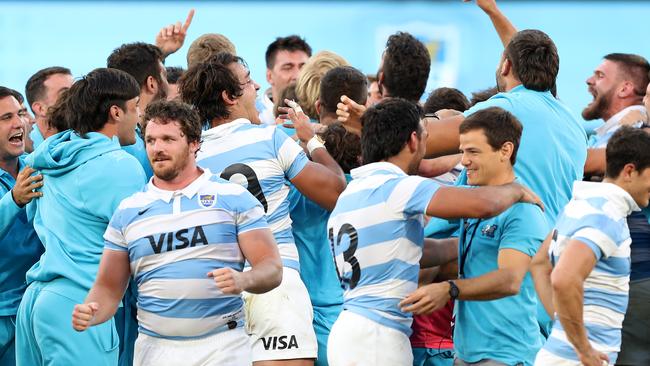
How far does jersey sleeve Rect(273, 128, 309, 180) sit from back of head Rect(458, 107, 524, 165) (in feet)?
3.56

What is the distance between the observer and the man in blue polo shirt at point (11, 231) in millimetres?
6724

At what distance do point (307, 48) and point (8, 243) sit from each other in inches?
138

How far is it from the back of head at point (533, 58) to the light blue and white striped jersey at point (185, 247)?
5.57 feet

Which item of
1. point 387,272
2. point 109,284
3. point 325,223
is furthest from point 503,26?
point 109,284

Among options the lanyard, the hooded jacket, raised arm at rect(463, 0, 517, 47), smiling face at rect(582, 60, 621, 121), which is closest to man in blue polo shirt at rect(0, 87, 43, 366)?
the hooded jacket

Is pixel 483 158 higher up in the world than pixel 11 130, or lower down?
higher up

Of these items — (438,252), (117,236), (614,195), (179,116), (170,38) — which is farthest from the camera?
(170,38)

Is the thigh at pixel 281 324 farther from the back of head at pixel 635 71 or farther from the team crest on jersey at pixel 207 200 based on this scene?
the back of head at pixel 635 71

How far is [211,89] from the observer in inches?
248

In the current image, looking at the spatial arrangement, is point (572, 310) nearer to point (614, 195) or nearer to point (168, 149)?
point (614, 195)

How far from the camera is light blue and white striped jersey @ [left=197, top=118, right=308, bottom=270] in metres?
6.14

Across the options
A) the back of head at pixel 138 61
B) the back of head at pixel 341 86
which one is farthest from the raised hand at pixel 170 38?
the back of head at pixel 341 86

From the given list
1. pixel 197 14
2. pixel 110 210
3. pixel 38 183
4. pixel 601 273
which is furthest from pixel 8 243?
pixel 197 14

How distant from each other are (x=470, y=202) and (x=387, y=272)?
20.6 inches
